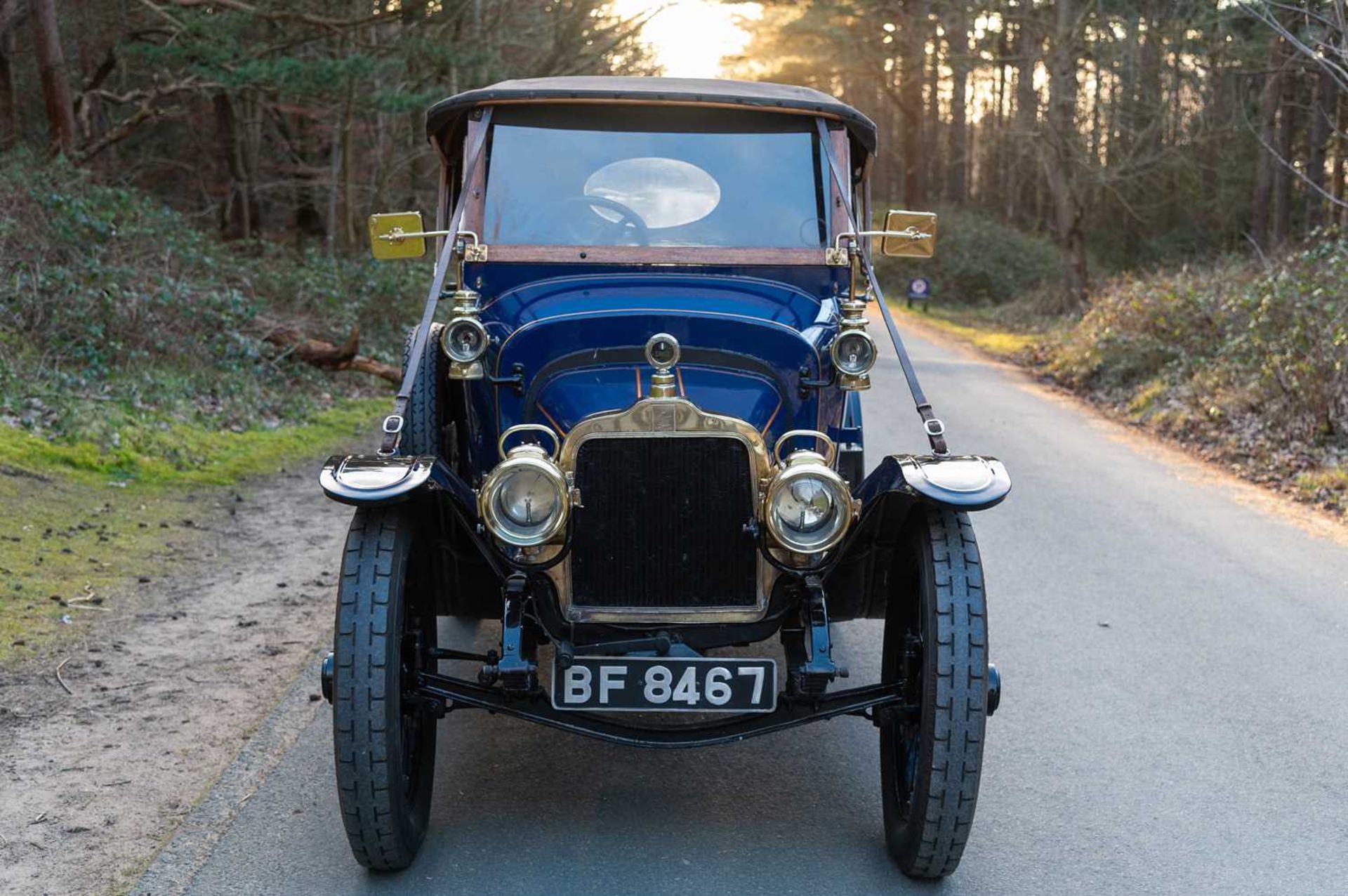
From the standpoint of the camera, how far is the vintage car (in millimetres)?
3514

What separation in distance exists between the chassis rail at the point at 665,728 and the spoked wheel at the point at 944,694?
3.4 inches

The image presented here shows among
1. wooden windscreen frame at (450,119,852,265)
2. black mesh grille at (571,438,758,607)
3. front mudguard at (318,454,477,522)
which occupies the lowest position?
black mesh grille at (571,438,758,607)

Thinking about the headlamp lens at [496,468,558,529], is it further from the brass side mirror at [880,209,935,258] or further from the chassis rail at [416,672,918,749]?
the brass side mirror at [880,209,935,258]

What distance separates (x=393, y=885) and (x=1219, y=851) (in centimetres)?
237

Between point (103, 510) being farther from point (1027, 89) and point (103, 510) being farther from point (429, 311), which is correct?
point (1027, 89)

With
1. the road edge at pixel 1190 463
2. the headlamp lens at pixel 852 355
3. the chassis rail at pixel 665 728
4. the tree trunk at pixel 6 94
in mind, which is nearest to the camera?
the chassis rail at pixel 665 728

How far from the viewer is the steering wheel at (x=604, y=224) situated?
15.9ft

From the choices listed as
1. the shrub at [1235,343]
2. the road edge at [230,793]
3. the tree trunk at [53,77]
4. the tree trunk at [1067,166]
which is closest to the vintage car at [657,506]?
the road edge at [230,793]

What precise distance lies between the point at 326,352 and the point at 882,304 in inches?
371

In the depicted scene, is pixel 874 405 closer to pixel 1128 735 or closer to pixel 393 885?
pixel 1128 735

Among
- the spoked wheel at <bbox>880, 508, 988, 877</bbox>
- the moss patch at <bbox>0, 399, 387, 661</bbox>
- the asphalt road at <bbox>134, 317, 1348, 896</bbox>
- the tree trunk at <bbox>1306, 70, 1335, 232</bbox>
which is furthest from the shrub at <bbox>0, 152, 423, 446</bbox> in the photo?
the tree trunk at <bbox>1306, 70, 1335, 232</bbox>

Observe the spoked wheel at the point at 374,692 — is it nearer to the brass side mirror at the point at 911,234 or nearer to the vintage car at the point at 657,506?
the vintage car at the point at 657,506

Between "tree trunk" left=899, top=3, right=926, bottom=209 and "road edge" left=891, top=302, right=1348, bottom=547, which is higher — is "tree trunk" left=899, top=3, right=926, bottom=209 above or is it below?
above

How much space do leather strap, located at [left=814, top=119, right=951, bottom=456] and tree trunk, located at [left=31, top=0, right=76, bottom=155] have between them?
11.2 metres
